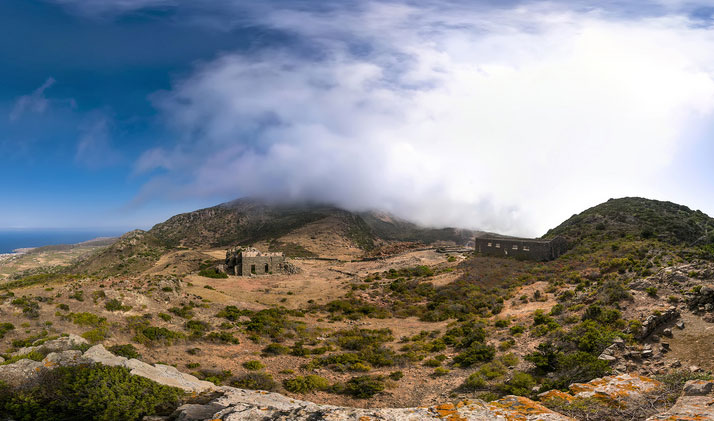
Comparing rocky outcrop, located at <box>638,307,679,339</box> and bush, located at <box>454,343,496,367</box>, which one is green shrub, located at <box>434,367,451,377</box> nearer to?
bush, located at <box>454,343,496,367</box>

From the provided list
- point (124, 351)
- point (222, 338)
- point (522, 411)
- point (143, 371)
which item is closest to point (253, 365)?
point (222, 338)

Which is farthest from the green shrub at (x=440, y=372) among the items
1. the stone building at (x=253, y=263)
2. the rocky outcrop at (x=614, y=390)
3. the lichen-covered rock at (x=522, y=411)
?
the stone building at (x=253, y=263)

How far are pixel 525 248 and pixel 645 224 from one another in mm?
16042

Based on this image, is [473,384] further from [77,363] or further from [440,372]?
[77,363]

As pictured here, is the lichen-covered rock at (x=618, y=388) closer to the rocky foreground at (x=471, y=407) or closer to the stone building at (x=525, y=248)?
the rocky foreground at (x=471, y=407)

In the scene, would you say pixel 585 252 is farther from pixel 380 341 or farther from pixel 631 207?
pixel 380 341

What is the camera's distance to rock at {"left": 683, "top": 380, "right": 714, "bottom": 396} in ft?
18.0

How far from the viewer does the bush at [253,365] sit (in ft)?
51.6

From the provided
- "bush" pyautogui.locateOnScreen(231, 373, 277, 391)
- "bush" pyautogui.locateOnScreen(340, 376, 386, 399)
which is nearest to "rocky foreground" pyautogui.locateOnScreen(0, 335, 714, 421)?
"bush" pyautogui.locateOnScreen(231, 373, 277, 391)

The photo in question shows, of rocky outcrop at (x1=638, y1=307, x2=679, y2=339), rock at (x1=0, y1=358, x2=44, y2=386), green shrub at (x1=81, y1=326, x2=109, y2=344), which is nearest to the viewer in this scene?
rock at (x1=0, y1=358, x2=44, y2=386)

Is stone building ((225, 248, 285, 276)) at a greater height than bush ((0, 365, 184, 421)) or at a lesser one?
lesser

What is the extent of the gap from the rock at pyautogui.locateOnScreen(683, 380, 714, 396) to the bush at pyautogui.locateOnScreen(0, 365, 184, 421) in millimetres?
9379

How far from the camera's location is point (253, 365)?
1586 centimetres

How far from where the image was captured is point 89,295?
2020 centimetres
